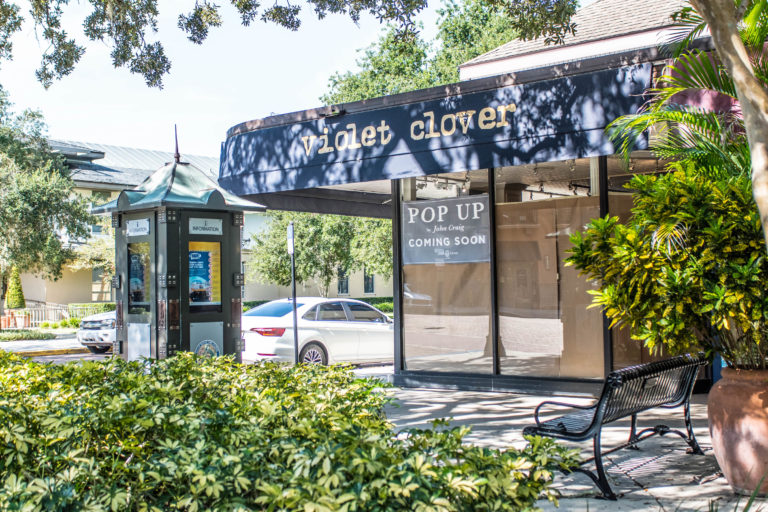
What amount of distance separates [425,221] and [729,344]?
19.6 ft

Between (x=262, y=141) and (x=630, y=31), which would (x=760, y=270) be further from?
(x=630, y=31)

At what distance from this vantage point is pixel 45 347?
2033 centimetres

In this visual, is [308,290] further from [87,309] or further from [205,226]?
[205,226]

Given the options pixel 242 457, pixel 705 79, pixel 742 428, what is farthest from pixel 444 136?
pixel 242 457

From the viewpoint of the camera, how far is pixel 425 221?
10.9 metres

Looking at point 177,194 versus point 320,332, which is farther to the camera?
point 320,332

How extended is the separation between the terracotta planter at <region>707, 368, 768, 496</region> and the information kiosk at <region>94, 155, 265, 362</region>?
6.62 meters

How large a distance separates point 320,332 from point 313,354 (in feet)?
1.42

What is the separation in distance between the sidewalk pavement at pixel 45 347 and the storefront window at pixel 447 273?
11.6 meters

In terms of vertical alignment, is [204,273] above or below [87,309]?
above

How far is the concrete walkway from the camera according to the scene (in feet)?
16.7

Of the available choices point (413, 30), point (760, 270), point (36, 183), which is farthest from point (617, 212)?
point (36, 183)


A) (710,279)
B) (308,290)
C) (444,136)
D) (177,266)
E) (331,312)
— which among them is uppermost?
(444,136)

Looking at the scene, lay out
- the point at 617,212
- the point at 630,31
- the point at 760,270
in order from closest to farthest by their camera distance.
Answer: the point at 760,270, the point at 617,212, the point at 630,31
